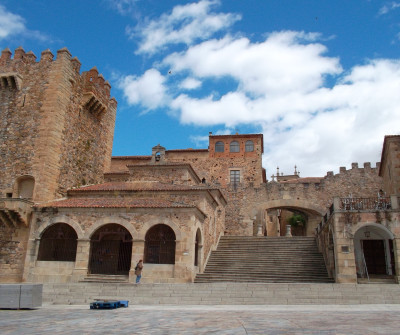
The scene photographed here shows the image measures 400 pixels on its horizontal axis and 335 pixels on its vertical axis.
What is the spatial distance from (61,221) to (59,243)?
5.28 ft

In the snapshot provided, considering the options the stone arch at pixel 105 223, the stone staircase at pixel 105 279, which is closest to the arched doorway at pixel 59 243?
the stone arch at pixel 105 223

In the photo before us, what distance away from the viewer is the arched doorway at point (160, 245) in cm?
1770

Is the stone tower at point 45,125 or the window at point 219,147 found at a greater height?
the window at point 219,147

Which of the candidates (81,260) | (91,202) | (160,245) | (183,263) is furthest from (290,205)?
(81,260)

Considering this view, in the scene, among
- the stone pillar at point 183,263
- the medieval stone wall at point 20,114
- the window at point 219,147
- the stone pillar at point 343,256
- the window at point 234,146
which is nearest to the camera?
the stone pillar at point 343,256

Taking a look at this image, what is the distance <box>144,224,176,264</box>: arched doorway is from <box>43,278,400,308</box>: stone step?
343 cm

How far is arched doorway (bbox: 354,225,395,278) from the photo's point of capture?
18266 mm

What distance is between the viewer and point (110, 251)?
1923cm

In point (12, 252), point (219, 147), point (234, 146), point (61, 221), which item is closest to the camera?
point (61, 221)

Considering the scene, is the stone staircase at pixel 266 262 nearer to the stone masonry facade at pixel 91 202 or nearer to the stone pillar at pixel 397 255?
the stone masonry facade at pixel 91 202

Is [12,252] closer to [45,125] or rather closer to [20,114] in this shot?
[45,125]

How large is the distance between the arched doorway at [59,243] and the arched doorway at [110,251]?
1.03m

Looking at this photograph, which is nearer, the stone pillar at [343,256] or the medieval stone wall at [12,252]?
the stone pillar at [343,256]

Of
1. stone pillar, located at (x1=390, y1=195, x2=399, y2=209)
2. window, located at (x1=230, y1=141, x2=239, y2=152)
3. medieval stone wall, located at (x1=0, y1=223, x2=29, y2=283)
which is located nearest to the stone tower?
medieval stone wall, located at (x1=0, y1=223, x2=29, y2=283)
